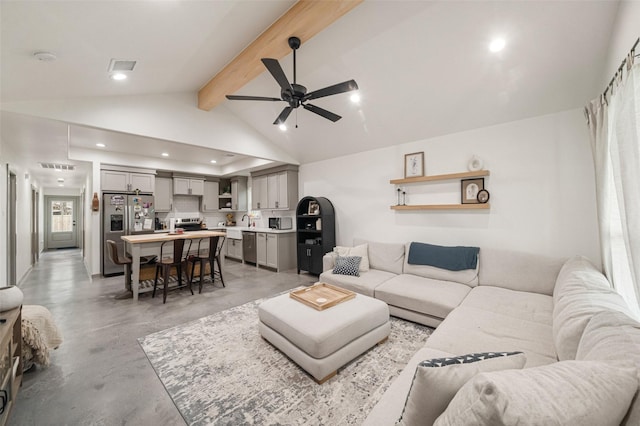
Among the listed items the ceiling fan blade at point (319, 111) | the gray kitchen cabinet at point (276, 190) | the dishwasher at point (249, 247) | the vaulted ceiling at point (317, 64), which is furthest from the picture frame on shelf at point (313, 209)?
the ceiling fan blade at point (319, 111)

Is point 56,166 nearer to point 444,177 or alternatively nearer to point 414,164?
point 414,164

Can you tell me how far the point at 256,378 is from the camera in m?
2.06

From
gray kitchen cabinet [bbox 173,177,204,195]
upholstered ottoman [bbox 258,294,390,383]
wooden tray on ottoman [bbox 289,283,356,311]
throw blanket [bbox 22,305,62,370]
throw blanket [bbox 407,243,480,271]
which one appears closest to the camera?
upholstered ottoman [bbox 258,294,390,383]

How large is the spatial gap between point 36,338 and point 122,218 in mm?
3966

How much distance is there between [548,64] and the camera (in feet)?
8.26

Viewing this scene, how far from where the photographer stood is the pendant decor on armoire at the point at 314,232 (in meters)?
4.99

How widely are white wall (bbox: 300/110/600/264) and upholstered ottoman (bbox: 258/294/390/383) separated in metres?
1.99

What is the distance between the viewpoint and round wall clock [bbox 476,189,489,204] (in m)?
3.40

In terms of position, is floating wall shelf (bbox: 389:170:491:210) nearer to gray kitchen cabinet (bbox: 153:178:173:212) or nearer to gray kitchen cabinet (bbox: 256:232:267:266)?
gray kitchen cabinet (bbox: 256:232:267:266)

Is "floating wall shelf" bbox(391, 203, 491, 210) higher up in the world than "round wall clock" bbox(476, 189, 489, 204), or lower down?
lower down

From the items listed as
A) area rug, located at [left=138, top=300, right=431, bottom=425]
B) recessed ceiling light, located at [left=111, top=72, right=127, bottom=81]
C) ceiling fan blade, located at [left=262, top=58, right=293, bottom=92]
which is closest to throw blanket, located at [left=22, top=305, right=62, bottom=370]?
area rug, located at [left=138, top=300, right=431, bottom=425]

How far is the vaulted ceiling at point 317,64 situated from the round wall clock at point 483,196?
3.05 ft

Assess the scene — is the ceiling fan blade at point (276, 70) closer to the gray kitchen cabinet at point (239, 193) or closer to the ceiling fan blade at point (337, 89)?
the ceiling fan blade at point (337, 89)

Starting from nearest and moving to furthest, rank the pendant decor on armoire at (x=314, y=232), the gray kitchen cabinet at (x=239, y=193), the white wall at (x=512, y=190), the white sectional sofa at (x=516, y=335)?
1. the white sectional sofa at (x=516, y=335)
2. the white wall at (x=512, y=190)
3. the pendant decor on armoire at (x=314, y=232)
4. the gray kitchen cabinet at (x=239, y=193)
